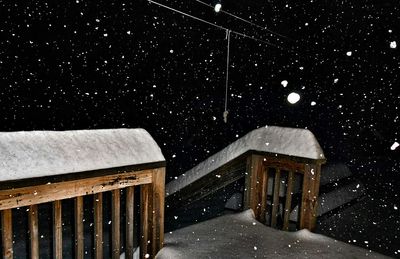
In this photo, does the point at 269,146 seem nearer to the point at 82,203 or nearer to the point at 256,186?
the point at 256,186

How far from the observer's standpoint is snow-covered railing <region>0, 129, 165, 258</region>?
2.13 m

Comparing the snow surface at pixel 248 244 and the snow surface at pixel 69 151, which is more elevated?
the snow surface at pixel 69 151

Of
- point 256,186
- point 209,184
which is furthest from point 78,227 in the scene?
point 256,186

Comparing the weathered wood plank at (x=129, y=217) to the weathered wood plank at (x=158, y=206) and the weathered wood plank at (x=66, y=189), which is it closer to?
the weathered wood plank at (x=66, y=189)

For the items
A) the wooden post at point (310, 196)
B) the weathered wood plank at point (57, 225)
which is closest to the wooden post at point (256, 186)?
the wooden post at point (310, 196)

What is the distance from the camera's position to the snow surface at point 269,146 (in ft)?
12.6

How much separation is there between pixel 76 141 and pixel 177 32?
938 cm

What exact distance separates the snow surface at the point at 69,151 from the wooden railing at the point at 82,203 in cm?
7

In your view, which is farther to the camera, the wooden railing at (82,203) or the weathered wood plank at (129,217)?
the weathered wood plank at (129,217)

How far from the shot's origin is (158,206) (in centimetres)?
320

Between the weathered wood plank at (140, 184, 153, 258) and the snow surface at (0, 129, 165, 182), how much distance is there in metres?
0.37

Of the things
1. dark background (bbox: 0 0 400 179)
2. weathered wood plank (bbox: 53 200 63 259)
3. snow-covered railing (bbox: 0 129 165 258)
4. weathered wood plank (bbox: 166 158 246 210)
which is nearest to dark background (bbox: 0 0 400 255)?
dark background (bbox: 0 0 400 179)

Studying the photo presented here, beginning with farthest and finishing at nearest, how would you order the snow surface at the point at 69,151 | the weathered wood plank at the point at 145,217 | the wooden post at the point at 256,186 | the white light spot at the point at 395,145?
the white light spot at the point at 395,145, the wooden post at the point at 256,186, the weathered wood plank at the point at 145,217, the snow surface at the point at 69,151

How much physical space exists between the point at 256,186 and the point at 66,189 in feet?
9.17
